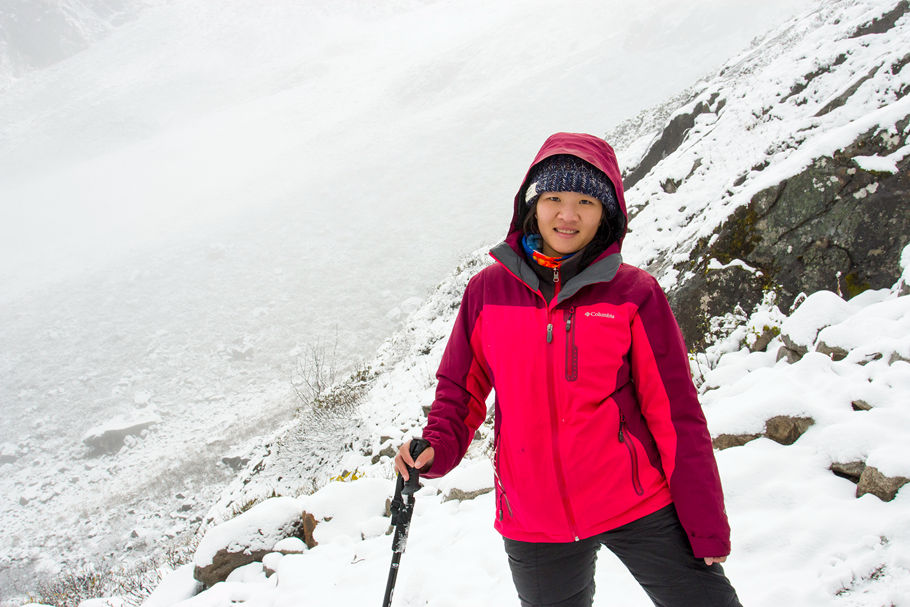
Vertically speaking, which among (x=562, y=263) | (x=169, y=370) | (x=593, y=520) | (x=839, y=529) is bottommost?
(x=169, y=370)

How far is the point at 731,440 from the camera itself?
3.24 m

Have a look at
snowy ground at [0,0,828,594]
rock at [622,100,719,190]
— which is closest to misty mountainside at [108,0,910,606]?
rock at [622,100,719,190]

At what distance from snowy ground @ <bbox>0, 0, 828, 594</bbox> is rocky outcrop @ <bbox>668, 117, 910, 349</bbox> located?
12.6m

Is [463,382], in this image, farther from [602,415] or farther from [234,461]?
[234,461]

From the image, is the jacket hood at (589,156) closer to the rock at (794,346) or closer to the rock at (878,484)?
the rock at (878,484)

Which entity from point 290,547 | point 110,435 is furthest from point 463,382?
point 110,435

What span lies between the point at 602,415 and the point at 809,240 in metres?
4.49

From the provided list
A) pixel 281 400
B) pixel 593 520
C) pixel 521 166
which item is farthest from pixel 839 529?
pixel 521 166

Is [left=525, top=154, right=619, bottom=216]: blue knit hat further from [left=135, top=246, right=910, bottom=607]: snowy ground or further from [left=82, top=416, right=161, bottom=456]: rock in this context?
[left=82, top=416, right=161, bottom=456]: rock

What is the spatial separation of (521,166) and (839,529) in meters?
27.9

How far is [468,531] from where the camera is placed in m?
3.75

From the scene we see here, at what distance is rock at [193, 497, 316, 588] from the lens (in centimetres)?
425

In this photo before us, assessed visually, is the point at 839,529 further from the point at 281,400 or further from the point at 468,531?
the point at 281,400

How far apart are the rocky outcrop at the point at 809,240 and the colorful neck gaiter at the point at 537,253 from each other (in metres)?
3.94
